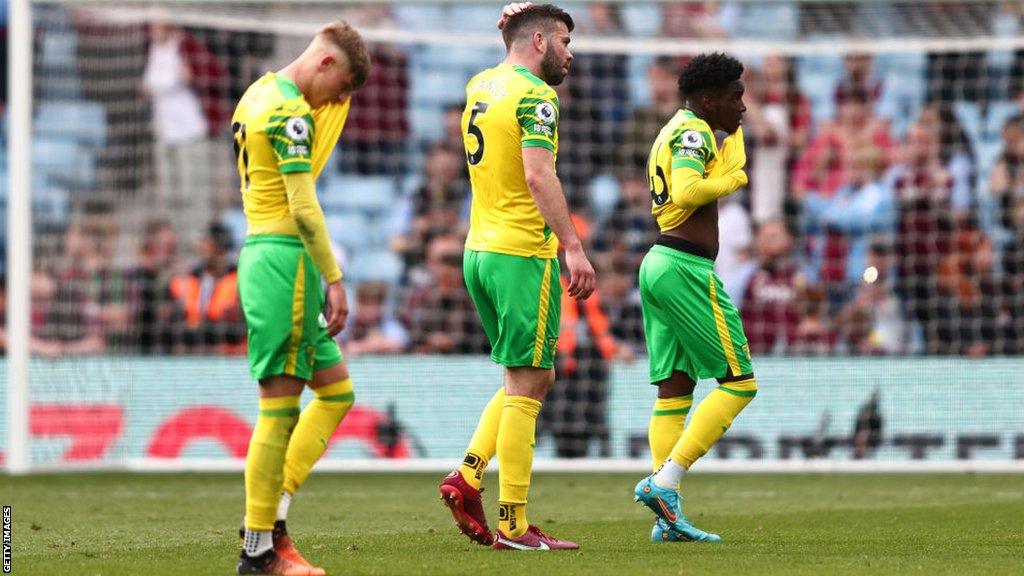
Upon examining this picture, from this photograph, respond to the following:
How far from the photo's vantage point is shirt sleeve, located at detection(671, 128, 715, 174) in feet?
24.2

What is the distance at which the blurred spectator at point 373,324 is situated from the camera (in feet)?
47.6

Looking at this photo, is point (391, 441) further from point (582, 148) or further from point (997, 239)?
point (997, 239)

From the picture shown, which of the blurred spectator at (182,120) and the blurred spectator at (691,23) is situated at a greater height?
the blurred spectator at (691,23)

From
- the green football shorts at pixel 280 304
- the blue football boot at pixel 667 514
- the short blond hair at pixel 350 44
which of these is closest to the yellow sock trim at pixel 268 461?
the green football shorts at pixel 280 304

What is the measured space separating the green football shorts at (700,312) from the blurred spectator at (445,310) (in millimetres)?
7085

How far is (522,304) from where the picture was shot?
6918mm

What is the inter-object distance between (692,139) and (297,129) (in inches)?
92.2

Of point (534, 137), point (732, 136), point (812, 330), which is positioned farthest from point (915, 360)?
point (534, 137)

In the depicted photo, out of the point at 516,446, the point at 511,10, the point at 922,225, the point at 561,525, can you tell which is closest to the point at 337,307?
the point at 516,446

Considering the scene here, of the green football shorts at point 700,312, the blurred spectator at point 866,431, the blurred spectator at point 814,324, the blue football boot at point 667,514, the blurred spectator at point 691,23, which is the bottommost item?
the blurred spectator at point 866,431

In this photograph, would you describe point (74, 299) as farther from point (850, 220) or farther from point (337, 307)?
point (337, 307)

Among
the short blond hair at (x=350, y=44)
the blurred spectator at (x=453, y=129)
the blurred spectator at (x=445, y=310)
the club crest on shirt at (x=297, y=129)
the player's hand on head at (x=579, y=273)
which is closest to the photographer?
the club crest on shirt at (x=297, y=129)

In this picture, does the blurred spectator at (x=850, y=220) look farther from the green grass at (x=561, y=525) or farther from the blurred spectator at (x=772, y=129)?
the green grass at (x=561, y=525)

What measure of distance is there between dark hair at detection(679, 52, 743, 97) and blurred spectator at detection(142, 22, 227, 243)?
28.6 feet
